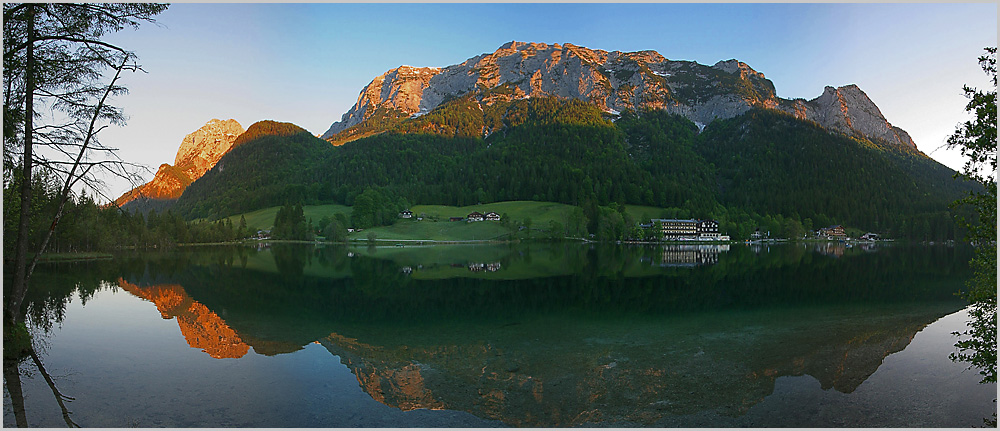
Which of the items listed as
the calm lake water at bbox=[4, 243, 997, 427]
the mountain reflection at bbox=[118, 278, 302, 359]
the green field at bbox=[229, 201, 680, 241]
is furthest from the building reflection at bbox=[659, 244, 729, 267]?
the green field at bbox=[229, 201, 680, 241]

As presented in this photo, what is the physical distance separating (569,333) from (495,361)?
5.09 m

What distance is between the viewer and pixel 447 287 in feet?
111

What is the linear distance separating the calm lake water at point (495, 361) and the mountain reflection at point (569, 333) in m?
0.09

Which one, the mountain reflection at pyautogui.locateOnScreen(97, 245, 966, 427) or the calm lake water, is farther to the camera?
the mountain reflection at pyautogui.locateOnScreen(97, 245, 966, 427)

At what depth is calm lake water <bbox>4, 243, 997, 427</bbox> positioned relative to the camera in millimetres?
10438

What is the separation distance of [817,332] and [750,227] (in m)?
137

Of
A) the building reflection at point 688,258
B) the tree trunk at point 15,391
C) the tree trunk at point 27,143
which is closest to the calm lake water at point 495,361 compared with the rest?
the tree trunk at point 15,391

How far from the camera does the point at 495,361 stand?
573 inches

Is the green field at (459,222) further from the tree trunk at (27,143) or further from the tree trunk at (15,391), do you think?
the tree trunk at (27,143)

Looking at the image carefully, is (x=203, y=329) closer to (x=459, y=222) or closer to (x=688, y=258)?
(x=688, y=258)

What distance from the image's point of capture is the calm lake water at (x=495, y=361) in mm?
10438

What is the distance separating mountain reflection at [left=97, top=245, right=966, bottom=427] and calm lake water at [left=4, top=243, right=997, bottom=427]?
0.09 meters

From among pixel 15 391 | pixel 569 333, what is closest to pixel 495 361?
pixel 569 333

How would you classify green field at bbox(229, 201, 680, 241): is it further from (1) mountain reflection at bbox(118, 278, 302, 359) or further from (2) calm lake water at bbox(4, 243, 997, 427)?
(2) calm lake water at bbox(4, 243, 997, 427)
